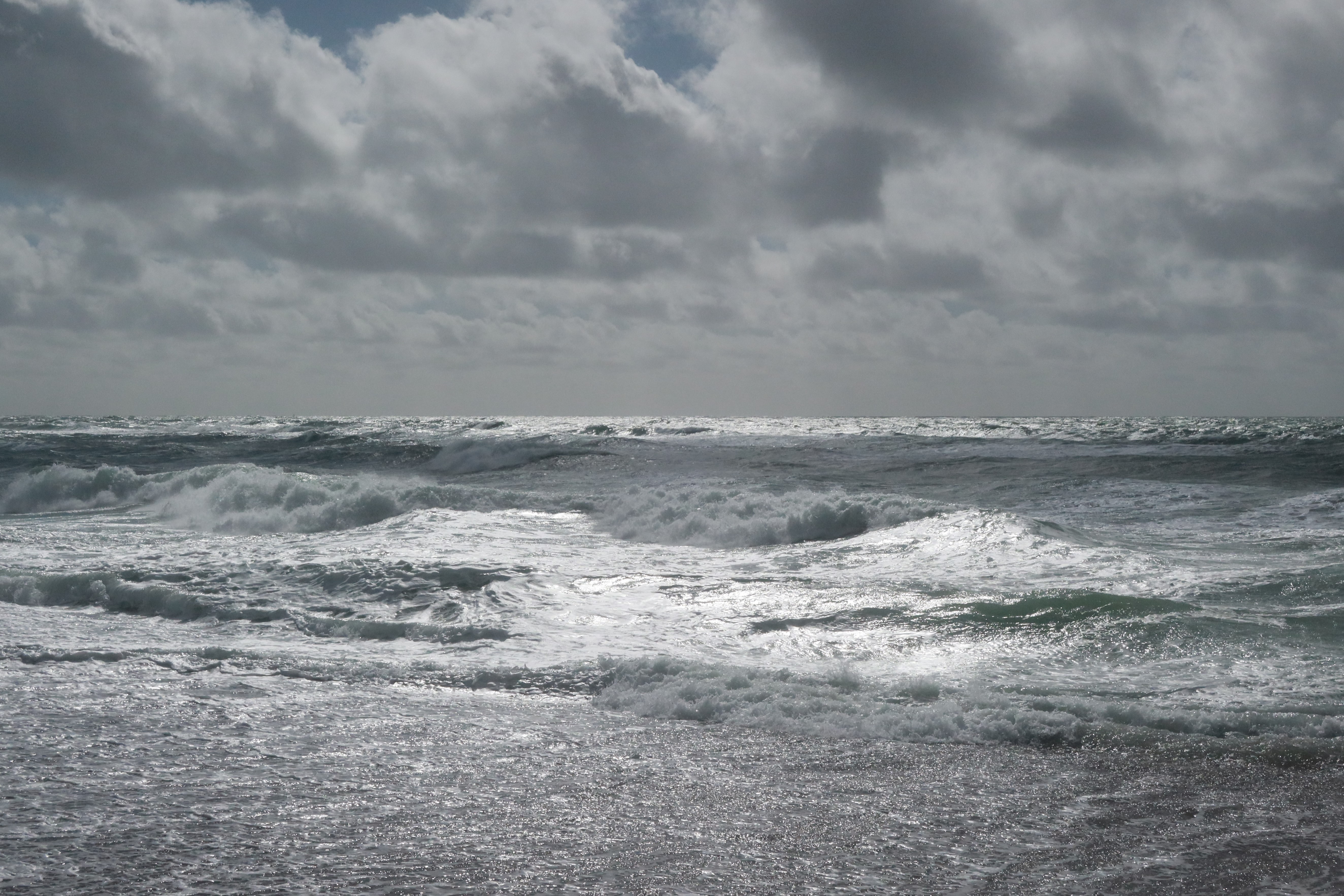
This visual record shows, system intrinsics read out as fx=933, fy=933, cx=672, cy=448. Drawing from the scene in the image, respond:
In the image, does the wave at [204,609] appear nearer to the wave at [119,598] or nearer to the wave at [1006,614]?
the wave at [119,598]

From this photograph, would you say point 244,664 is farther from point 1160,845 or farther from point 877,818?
point 1160,845

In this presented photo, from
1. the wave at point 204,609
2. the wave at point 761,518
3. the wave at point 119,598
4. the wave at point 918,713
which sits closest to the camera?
the wave at point 918,713

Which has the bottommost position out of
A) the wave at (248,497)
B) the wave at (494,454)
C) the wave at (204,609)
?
the wave at (204,609)

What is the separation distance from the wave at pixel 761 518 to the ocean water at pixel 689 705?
0.09m

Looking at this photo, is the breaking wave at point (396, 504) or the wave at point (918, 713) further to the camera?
the breaking wave at point (396, 504)

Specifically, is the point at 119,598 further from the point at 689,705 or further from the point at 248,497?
the point at 248,497

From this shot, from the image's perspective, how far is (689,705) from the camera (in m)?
5.90

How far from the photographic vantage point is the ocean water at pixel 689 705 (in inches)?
148

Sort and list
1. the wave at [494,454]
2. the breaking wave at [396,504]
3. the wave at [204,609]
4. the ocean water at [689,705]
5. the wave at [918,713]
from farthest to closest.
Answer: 1. the wave at [494,454]
2. the breaking wave at [396,504]
3. the wave at [204,609]
4. the wave at [918,713]
5. the ocean water at [689,705]

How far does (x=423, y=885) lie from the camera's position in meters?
3.48

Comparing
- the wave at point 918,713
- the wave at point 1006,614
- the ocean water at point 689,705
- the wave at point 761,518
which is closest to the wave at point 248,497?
the ocean water at point 689,705

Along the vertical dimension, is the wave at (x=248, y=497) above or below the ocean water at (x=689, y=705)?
above

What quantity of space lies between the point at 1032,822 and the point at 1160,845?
50cm

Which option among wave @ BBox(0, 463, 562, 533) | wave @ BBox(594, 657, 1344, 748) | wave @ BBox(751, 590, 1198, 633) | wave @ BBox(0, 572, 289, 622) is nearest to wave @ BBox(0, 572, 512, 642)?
wave @ BBox(0, 572, 289, 622)
